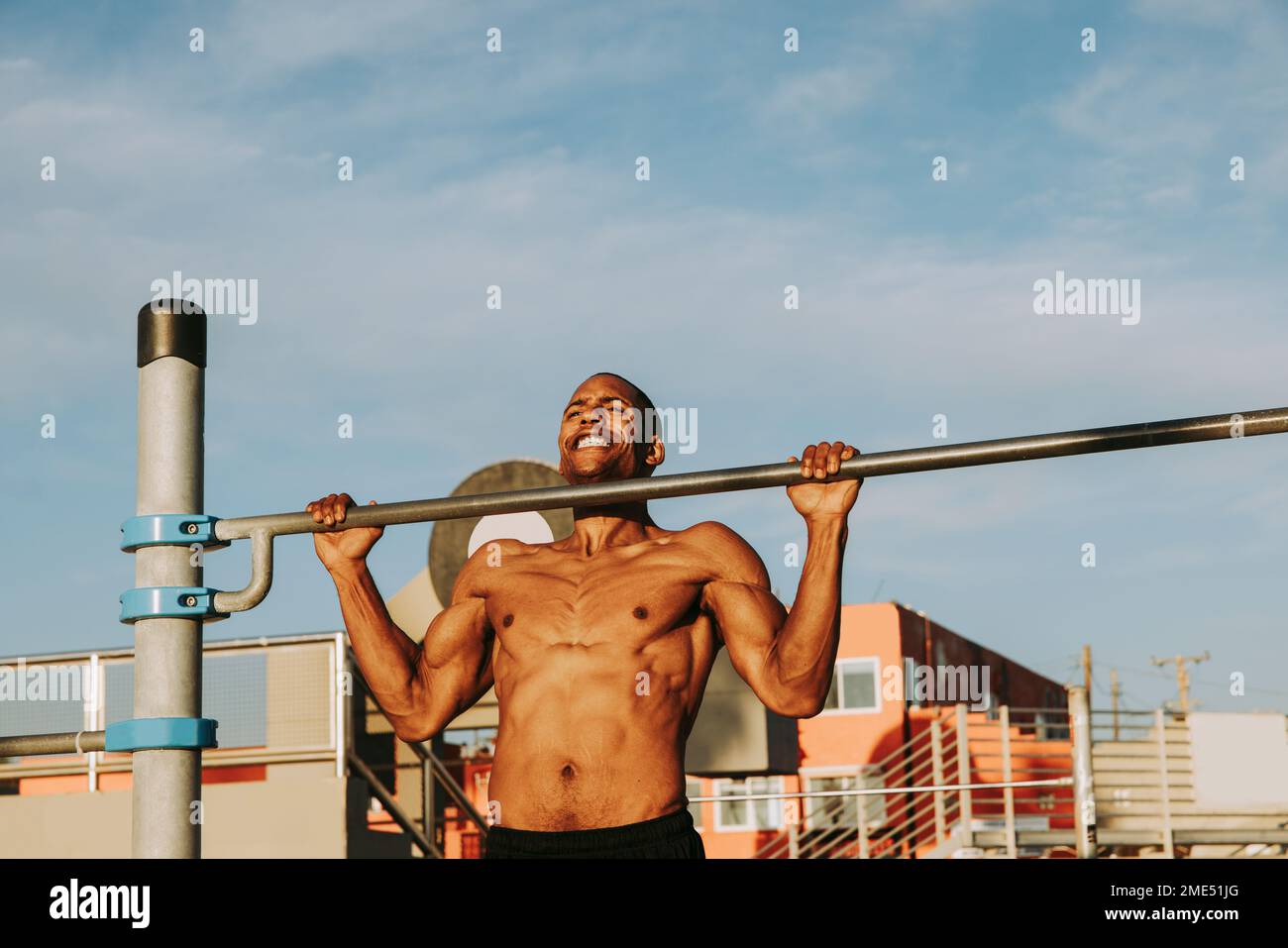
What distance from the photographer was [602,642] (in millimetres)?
3854

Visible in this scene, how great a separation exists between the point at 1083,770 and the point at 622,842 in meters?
7.88

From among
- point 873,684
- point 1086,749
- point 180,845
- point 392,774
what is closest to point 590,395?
point 180,845

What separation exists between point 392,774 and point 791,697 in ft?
31.1

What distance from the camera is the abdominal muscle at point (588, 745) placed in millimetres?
3674

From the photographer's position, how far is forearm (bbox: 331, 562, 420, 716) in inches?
163

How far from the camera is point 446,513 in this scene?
3.57 m

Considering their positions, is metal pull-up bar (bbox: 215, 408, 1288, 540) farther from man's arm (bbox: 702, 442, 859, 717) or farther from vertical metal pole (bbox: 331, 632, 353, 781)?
vertical metal pole (bbox: 331, 632, 353, 781)

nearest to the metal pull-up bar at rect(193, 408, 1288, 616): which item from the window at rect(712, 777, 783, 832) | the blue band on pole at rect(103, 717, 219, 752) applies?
the blue band on pole at rect(103, 717, 219, 752)

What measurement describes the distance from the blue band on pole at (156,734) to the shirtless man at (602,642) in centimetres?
60

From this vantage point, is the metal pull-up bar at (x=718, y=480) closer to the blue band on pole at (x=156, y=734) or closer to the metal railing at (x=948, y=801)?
the blue band on pole at (x=156, y=734)

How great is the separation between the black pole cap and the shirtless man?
483 millimetres

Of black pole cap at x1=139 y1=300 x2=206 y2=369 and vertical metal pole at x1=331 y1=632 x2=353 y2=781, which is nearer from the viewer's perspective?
black pole cap at x1=139 y1=300 x2=206 y2=369

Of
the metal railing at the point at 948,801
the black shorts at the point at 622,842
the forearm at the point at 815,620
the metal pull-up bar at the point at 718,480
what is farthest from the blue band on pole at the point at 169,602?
the metal railing at the point at 948,801

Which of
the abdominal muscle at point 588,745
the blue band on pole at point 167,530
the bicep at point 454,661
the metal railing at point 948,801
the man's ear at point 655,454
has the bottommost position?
the metal railing at point 948,801
